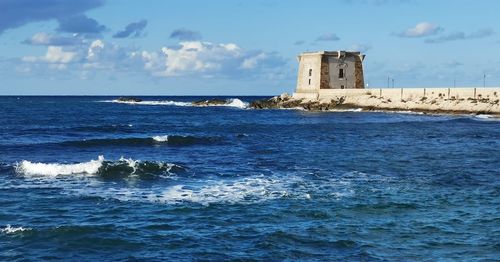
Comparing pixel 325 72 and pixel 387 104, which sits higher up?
pixel 325 72

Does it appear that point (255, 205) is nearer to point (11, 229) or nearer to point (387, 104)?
point (11, 229)

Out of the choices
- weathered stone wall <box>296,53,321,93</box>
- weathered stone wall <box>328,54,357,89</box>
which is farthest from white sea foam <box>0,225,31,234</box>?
weathered stone wall <box>328,54,357,89</box>

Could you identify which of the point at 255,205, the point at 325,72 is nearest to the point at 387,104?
the point at 325,72

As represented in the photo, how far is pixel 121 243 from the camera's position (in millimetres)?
12492

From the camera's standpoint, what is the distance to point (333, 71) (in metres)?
88.3

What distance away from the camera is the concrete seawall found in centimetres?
6331

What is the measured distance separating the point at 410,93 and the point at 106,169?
189 ft

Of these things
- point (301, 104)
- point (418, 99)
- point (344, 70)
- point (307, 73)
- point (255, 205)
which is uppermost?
point (344, 70)

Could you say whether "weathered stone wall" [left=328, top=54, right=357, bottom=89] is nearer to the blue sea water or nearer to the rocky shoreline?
the rocky shoreline

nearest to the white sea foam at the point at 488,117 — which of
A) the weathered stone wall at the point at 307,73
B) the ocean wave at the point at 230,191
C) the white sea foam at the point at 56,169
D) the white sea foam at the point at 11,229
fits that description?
the weathered stone wall at the point at 307,73

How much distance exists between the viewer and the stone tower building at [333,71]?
87.6m

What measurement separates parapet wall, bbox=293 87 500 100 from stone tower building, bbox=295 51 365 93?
1612 mm

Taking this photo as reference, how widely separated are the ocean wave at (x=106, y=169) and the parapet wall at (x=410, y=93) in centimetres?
4756

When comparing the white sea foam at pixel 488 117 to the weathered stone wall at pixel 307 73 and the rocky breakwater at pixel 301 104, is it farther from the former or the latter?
the weathered stone wall at pixel 307 73
